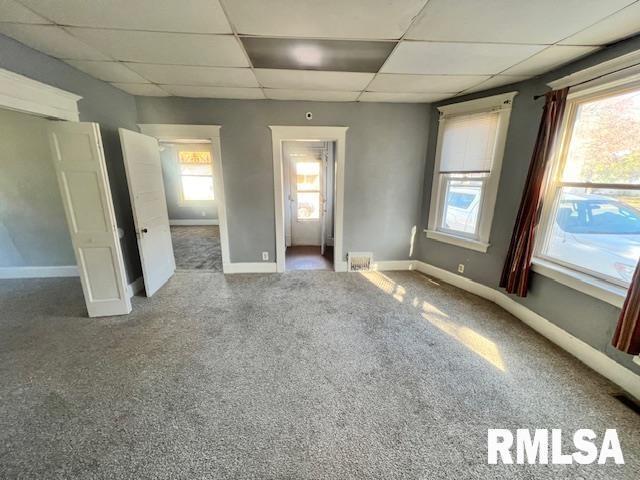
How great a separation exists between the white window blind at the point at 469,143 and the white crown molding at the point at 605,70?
670mm

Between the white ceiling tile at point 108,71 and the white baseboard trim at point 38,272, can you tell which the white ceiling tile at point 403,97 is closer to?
the white ceiling tile at point 108,71

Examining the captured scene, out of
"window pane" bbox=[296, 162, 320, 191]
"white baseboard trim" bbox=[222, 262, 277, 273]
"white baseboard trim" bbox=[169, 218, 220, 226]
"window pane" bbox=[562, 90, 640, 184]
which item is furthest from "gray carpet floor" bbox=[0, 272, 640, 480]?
"white baseboard trim" bbox=[169, 218, 220, 226]

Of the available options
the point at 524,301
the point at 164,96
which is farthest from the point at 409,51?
the point at 164,96

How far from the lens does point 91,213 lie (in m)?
2.43

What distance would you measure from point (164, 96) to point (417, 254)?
4234mm

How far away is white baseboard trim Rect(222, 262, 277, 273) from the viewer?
389cm

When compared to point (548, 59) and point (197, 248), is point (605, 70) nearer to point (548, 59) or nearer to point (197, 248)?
point (548, 59)

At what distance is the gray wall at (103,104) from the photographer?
194 cm

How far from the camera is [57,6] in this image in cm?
148

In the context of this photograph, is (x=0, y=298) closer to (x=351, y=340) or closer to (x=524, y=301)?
(x=351, y=340)

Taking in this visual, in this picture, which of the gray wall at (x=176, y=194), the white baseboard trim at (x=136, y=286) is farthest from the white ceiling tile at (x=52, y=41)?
the gray wall at (x=176, y=194)

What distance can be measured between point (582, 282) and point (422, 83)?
7.86ft

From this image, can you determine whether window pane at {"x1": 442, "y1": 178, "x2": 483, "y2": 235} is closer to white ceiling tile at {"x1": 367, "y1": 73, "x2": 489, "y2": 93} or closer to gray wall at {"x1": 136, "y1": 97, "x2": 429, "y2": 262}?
gray wall at {"x1": 136, "y1": 97, "x2": 429, "y2": 262}

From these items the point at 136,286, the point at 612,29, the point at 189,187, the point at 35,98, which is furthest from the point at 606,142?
the point at 189,187
